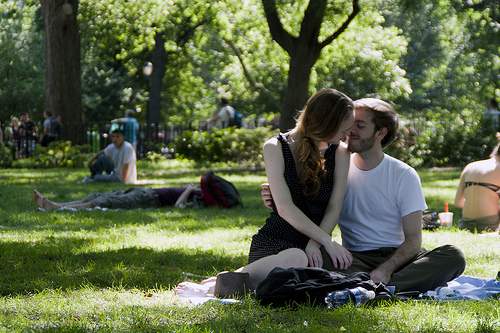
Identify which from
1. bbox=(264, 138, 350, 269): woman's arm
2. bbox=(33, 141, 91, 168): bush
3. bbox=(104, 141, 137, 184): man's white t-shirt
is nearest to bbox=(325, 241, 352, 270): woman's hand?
bbox=(264, 138, 350, 269): woman's arm

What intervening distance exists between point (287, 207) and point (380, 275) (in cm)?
74

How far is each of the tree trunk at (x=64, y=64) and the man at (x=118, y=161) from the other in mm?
10561

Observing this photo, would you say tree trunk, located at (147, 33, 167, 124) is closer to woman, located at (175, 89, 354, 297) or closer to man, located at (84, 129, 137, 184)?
man, located at (84, 129, 137, 184)

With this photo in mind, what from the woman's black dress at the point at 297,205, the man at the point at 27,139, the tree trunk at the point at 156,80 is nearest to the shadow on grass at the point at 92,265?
the woman's black dress at the point at 297,205

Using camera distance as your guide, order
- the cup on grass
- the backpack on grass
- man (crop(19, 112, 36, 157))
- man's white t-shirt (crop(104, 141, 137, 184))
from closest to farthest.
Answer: the cup on grass, the backpack on grass, man's white t-shirt (crop(104, 141, 137, 184)), man (crop(19, 112, 36, 157))

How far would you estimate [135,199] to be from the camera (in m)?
13.8

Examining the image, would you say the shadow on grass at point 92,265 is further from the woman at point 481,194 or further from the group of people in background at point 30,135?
the group of people in background at point 30,135

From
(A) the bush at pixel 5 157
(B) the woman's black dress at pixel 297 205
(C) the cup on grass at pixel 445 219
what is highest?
(B) the woman's black dress at pixel 297 205

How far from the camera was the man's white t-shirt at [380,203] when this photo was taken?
6.71 meters

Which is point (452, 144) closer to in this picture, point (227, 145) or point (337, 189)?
point (227, 145)

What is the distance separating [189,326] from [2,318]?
1073mm

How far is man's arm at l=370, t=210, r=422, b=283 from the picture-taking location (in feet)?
21.8

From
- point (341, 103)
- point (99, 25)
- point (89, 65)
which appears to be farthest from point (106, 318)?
point (89, 65)

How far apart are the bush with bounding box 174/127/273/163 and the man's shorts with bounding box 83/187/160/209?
1190cm
